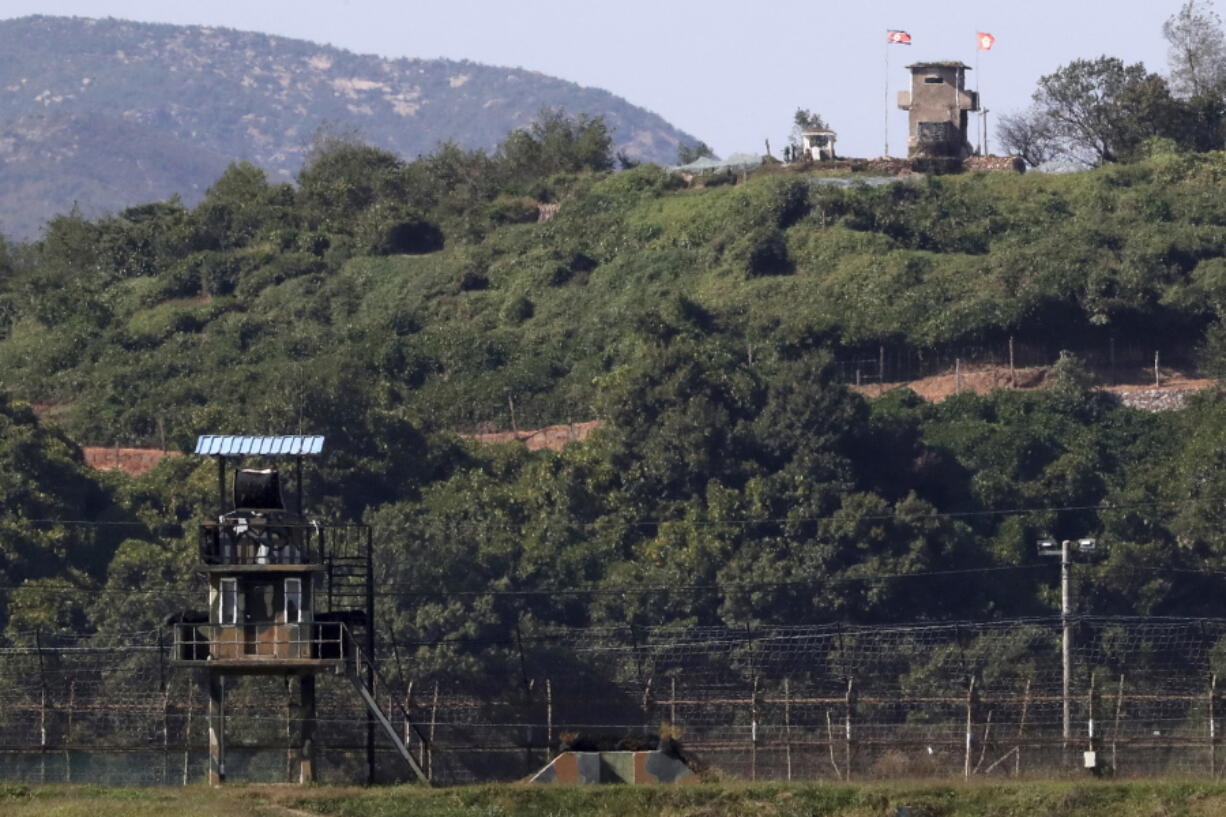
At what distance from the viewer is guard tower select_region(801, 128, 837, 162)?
4178 inches

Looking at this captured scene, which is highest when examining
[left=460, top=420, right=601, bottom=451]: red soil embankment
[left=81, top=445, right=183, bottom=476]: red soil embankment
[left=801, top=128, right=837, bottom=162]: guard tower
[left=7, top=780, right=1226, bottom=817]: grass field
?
[left=801, top=128, right=837, bottom=162]: guard tower

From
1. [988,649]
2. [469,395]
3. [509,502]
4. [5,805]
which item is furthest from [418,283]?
[5,805]

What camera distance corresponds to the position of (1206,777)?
4469cm

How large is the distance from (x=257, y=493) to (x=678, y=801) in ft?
34.1

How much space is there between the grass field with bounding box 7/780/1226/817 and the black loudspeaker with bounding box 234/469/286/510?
6352 mm

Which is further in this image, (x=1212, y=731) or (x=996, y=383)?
(x=996, y=383)

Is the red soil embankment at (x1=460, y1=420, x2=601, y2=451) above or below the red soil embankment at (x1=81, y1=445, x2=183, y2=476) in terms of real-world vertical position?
above

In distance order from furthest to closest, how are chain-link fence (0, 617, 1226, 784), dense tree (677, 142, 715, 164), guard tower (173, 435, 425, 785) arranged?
dense tree (677, 142, 715, 164) < chain-link fence (0, 617, 1226, 784) < guard tower (173, 435, 425, 785)

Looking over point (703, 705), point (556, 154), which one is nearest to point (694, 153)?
point (556, 154)

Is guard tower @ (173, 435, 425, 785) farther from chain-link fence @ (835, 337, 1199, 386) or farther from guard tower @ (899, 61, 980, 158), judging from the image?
guard tower @ (899, 61, 980, 158)

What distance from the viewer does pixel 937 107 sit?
349 feet

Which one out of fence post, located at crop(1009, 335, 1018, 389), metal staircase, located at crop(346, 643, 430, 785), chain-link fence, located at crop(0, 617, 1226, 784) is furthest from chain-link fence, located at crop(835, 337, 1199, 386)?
metal staircase, located at crop(346, 643, 430, 785)

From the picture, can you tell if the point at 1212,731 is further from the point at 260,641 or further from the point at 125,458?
the point at 125,458

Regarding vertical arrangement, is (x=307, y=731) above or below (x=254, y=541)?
below
